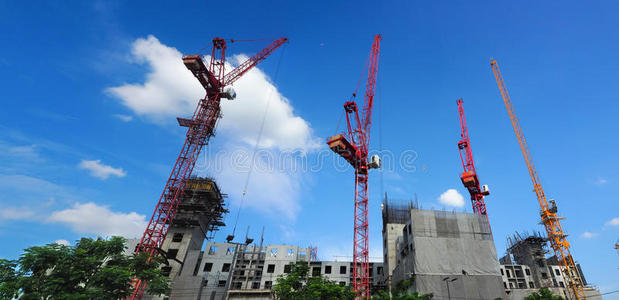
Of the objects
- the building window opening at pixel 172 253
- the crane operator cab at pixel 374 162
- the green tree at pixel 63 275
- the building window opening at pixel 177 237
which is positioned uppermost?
the crane operator cab at pixel 374 162

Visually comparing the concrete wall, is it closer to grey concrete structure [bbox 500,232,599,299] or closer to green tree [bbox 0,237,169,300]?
grey concrete structure [bbox 500,232,599,299]

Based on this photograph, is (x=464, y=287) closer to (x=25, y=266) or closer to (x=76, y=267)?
(x=76, y=267)

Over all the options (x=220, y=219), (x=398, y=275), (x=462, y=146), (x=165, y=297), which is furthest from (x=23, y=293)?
(x=462, y=146)

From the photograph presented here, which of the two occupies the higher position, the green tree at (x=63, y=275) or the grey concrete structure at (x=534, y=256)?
the grey concrete structure at (x=534, y=256)

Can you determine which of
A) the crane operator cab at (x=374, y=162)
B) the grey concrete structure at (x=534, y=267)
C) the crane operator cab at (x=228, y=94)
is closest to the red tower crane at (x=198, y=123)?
the crane operator cab at (x=228, y=94)

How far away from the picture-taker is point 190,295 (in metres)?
58.6

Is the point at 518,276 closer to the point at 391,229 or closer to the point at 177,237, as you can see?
the point at 391,229

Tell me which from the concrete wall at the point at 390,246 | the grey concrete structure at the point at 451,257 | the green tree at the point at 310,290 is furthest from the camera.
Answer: the concrete wall at the point at 390,246

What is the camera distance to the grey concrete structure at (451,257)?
51062 millimetres

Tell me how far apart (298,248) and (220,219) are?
2251 cm

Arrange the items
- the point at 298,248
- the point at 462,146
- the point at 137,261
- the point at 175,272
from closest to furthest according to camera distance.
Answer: the point at 137,261, the point at 175,272, the point at 298,248, the point at 462,146

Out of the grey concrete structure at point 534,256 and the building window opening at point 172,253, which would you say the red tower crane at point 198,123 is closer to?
the building window opening at point 172,253

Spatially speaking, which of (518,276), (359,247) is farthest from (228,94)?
(518,276)

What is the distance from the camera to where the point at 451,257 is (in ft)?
177
